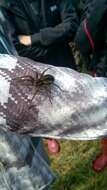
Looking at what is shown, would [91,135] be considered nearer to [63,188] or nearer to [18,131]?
[18,131]

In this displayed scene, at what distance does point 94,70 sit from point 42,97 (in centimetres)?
168

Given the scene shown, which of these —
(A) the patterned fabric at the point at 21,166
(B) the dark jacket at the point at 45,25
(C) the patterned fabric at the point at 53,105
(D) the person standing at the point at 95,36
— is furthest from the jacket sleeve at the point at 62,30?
(C) the patterned fabric at the point at 53,105

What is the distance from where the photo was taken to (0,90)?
1.68 metres

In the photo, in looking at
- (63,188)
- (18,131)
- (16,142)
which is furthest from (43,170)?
(63,188)

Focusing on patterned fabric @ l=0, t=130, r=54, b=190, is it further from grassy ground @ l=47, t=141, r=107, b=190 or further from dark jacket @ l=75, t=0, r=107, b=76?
grassy ground @ l=47, t=141, r=107, b=190

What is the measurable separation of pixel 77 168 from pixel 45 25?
1.20 metres

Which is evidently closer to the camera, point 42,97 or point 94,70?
point 42,97

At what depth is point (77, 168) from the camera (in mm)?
3840

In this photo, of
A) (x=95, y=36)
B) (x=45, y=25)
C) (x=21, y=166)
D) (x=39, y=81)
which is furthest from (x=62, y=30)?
(x=39, y=81)

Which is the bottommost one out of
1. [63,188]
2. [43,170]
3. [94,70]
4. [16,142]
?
[63,188]

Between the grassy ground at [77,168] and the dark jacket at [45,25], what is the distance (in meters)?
0.73

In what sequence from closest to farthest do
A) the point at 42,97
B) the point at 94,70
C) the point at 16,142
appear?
the point at 42,97
the point at 16,142
the point at 94,70

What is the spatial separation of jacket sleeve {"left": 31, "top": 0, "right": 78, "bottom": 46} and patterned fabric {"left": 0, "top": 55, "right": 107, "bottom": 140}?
2.17m

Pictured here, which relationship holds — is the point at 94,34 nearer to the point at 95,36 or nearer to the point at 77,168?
the point at 95,36
